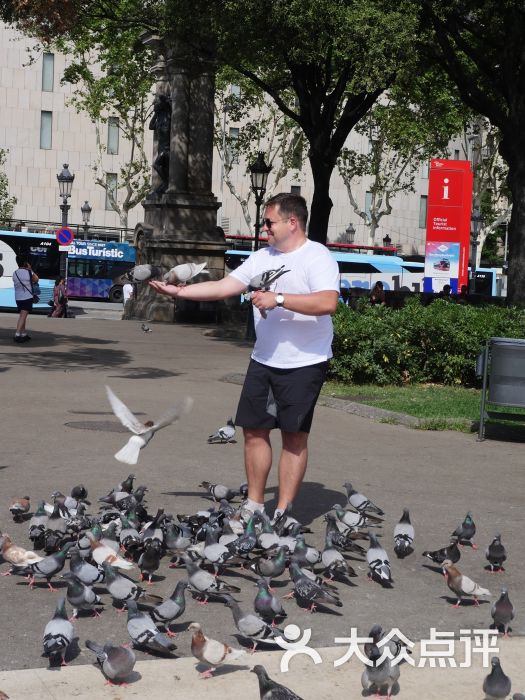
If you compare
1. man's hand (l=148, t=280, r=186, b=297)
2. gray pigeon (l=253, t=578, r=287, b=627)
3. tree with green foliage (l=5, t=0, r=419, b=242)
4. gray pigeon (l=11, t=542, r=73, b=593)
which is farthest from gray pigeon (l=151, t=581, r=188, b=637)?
tree with green foliage (l=5, t=0, r=419, b=242)

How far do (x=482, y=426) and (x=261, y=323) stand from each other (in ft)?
19.0

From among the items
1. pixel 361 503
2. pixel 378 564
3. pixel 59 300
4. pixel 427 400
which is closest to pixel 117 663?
pixel 378 564

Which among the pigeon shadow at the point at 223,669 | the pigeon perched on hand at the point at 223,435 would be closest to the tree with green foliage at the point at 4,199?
the pigeon perched on hand at the point at 223,435

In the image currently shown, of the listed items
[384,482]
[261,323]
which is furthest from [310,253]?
[384,482]

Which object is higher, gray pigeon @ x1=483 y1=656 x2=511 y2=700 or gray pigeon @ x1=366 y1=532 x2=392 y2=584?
gray pigeon @ x1=483 y1=656 x2=511 y2=700

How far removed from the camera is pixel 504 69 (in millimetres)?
21516

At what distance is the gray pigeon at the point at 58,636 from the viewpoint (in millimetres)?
4637

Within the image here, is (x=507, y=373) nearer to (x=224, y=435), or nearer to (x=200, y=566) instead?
(x=224, y=435)

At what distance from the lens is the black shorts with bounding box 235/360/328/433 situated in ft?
23.2

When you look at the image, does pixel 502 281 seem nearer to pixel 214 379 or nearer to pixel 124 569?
pixel 214 379

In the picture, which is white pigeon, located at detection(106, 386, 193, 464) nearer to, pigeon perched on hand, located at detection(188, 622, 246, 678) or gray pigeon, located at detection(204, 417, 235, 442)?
pigeon perched on hand, located at detection(188, 622, 246, 678)

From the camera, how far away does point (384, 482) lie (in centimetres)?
948

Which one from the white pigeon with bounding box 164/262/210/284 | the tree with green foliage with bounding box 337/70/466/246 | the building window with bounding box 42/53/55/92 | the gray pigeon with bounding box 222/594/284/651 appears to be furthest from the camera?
the building window with bounding box 42/53/55/92

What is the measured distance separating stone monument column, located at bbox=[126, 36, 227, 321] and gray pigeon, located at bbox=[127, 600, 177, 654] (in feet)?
91.8
